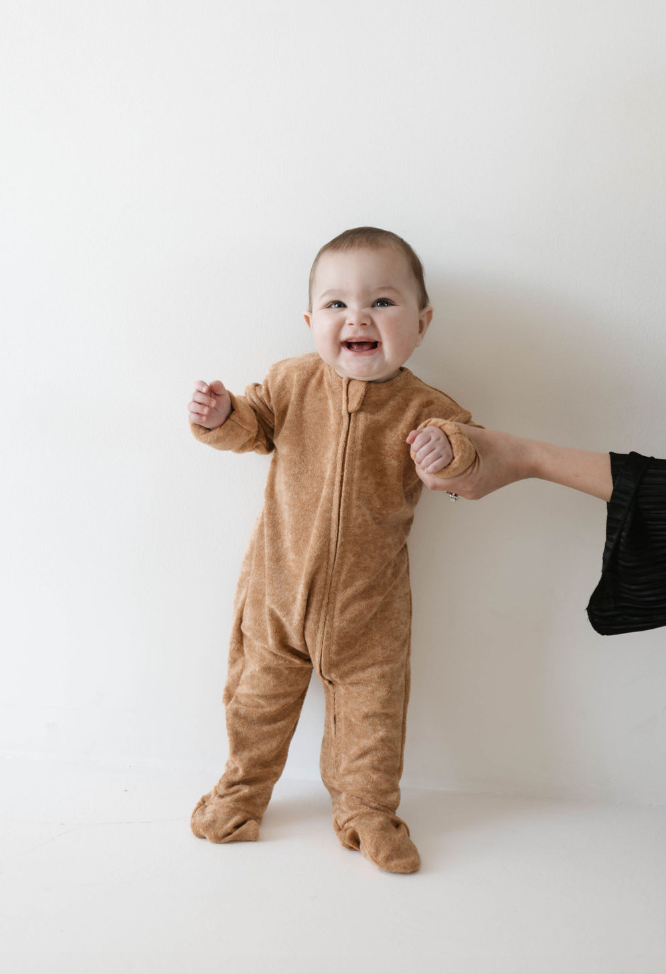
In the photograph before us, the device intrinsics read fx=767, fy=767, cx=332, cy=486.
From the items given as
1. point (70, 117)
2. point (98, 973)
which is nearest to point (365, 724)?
point (98, 973)

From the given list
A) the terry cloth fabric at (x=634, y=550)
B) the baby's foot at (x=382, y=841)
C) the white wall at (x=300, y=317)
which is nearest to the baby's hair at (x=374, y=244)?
the white wall at (x=300, y=317)

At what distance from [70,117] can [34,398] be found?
516 millimetres

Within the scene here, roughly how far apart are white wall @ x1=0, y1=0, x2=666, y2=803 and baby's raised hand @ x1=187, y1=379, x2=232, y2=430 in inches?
8.1

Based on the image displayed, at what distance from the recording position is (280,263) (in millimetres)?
1396

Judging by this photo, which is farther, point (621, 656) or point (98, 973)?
point (621, 656)

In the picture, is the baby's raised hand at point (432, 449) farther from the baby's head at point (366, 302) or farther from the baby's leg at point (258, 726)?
the baby's leg at point (258, 726)

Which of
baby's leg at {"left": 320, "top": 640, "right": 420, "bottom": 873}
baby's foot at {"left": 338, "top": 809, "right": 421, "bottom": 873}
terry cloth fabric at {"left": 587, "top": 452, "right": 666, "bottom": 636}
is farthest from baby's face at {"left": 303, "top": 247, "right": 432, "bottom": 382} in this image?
baby's foot at {"left": 338, "top": 809, "right": 421, "bottom": 873}

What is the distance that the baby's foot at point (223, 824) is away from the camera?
128cm

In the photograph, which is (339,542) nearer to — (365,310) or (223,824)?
(365,310)

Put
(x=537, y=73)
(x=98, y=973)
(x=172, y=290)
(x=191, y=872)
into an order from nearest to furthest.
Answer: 1. (x=98, y=973)
2. (x=191, y=872)
3. (x=537, y=73)
4. (x=172, y=290)

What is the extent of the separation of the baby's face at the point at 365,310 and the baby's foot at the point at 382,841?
0.74m

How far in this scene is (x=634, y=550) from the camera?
3.99 feet

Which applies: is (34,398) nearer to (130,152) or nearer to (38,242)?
(38,242)

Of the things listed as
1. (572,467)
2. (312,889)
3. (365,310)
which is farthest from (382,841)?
(365,310)
